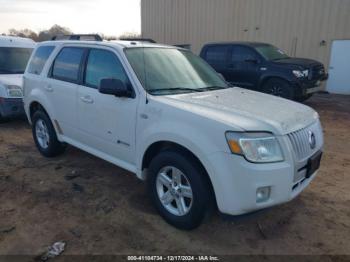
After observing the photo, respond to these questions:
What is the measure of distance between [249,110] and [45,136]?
12.1 feet

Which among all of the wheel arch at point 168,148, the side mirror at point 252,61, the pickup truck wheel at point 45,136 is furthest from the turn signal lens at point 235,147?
the side mirror at point 252,61

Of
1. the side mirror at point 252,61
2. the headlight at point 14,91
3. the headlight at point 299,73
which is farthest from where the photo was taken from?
the side mirror at point 252,61

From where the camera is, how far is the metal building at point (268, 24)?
13031mm

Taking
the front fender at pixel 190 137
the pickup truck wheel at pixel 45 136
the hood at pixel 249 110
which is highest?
the hood at pixel 249 110

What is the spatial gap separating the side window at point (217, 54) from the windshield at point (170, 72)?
20.0 ft

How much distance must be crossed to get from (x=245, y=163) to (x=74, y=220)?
1.99m

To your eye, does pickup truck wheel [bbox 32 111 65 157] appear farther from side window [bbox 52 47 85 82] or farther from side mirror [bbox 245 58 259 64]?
side mirror [bbox 245 58 259 64]

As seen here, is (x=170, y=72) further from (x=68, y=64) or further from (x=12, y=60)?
(x=12, y=60)

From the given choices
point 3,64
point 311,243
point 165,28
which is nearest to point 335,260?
point 311,243

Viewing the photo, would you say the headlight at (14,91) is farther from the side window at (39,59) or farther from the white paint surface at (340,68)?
the white paint surface at (340,68)

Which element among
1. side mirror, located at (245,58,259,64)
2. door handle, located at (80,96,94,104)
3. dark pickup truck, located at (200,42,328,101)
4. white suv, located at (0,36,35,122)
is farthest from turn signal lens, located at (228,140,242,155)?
side mirror, located at (245,58,259,64)

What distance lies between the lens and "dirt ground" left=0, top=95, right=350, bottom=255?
3.05 meters

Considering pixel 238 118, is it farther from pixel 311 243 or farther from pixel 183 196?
pixel 311 243

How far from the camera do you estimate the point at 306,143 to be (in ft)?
10.2
